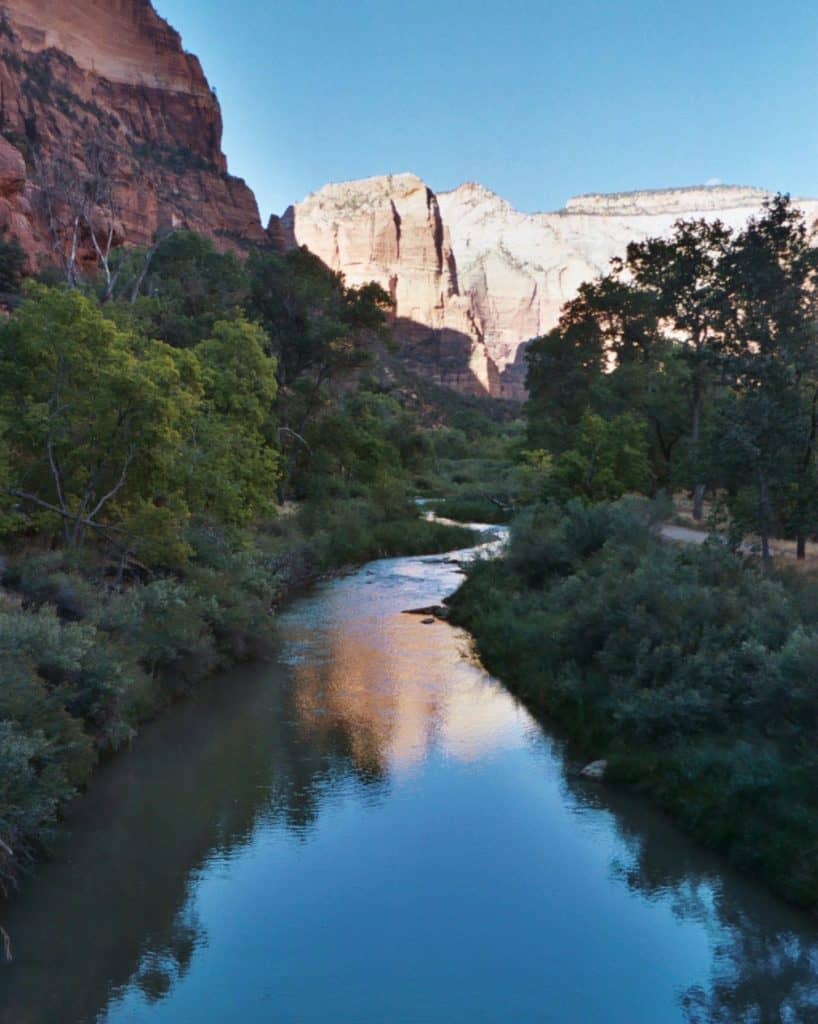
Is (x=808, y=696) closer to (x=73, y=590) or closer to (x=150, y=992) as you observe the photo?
(x=150, y=992)

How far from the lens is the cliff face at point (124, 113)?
206 feet

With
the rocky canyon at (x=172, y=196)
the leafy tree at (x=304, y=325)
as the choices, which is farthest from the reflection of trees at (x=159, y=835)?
the leafy tree at (x=304, y=325)

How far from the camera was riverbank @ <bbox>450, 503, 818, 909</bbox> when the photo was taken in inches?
407

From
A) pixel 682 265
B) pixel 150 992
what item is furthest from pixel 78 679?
pixel 682 265

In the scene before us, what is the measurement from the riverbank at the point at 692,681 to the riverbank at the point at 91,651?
18.8 ft

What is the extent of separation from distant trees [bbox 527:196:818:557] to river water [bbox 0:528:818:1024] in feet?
23.5

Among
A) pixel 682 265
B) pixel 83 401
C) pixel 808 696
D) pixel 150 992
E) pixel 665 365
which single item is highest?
pixel 682 265

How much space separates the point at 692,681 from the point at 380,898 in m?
5.52

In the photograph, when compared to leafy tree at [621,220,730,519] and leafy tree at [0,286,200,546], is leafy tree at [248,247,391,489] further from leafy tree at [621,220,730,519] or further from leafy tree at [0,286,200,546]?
leafy tree at [0,286,200,546]

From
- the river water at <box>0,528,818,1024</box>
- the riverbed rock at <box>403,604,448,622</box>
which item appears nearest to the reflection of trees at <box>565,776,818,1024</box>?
the river water at <box>0,528,818,1024</box>

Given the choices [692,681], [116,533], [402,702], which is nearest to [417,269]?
[116,533]

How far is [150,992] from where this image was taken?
26.8ft

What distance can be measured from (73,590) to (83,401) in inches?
158

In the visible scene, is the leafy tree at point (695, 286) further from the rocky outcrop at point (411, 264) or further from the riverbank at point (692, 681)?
the rocky outcrop at point (411, 264)
